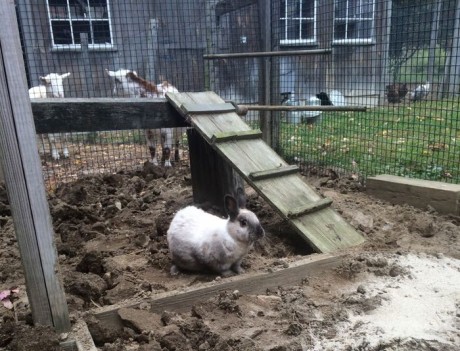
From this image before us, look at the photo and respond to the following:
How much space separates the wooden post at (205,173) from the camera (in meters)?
4.51

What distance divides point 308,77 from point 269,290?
529 centimetres

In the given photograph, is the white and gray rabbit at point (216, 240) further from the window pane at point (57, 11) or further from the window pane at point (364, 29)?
the window pane at point (57, 11)

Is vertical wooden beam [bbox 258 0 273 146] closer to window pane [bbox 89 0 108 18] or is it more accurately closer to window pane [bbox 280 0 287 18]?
window pane [bbox 280 0 287 18]

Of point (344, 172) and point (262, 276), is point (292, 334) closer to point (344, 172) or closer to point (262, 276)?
point (262, 276)

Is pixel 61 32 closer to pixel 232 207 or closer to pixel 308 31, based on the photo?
pixel 308 31

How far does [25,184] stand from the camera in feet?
6.09

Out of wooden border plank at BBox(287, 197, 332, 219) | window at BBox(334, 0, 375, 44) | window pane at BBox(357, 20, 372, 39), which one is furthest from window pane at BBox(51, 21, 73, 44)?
wooden border plank at BBox(287, 197, 332, 219)

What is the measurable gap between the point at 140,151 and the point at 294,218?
5.12 metres

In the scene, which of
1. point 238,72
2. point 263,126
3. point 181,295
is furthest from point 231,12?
point 181,295

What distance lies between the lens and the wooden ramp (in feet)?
11.4

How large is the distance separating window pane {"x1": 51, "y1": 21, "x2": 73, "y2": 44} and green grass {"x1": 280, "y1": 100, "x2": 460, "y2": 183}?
5.74 meters

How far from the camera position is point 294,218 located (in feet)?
11.5

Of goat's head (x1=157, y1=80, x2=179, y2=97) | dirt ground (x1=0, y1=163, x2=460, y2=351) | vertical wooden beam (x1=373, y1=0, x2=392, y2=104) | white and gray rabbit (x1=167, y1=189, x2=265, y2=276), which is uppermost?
vertical wooden beam (x1=373, y1=0, x2=392, y2=104)

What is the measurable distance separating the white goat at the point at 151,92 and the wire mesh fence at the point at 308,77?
0.08 ft
